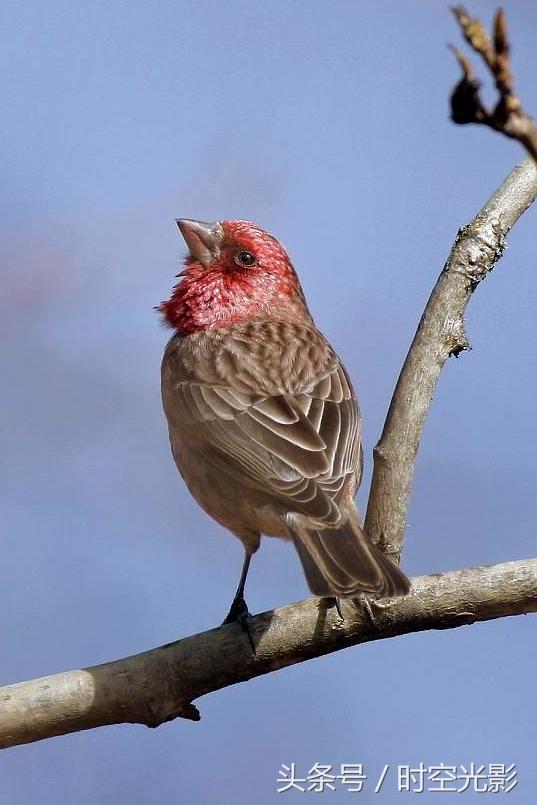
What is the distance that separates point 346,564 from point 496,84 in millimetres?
2911

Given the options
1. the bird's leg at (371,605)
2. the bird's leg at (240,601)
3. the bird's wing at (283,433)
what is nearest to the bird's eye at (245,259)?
the bird's wing at (283,433)

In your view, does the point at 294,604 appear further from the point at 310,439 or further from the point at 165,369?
the point at 165,369

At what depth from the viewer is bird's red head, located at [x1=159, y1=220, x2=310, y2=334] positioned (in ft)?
22.8

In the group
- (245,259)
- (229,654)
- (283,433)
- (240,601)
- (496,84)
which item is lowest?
(496,84)

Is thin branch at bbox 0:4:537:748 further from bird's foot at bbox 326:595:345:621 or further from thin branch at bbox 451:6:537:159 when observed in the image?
thin branch at bbox 451:6:537:159

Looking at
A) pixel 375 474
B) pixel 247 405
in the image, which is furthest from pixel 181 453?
pixel 375 474

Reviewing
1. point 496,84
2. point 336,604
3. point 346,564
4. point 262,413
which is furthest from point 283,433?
point 496,84

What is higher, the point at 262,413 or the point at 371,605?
the point at 262,413

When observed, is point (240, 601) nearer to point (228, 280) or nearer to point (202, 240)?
point (228, 280)

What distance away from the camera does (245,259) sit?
282 inches

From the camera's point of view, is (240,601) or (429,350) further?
(240,601)

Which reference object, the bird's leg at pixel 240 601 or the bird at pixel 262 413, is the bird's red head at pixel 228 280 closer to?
the bird at pixel 262 413

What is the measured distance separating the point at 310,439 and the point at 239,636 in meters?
1.27

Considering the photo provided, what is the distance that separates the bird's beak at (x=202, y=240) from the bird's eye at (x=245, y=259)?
0.12 m
